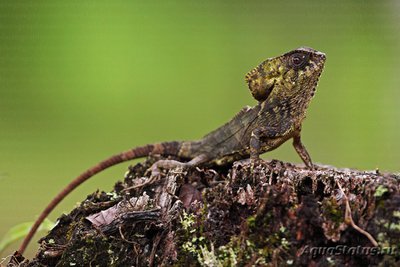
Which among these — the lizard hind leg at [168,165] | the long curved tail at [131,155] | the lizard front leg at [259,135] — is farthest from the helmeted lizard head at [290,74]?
the long curved tail at [131,155]

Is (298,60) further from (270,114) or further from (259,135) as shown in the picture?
(259,135)

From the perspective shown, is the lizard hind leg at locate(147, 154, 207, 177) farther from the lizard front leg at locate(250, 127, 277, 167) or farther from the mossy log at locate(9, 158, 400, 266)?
the mossy log at locate(9, 158, 400, 266)

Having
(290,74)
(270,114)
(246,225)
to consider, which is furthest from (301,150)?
(246,225)

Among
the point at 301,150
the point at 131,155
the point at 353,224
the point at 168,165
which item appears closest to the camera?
the point at 353,224

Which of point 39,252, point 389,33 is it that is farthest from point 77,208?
point 389,33

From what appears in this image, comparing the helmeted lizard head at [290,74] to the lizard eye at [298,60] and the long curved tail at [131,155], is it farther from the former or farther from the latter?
the long curved tail at [131,155]

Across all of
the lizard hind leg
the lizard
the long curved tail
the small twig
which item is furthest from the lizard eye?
the small twig
